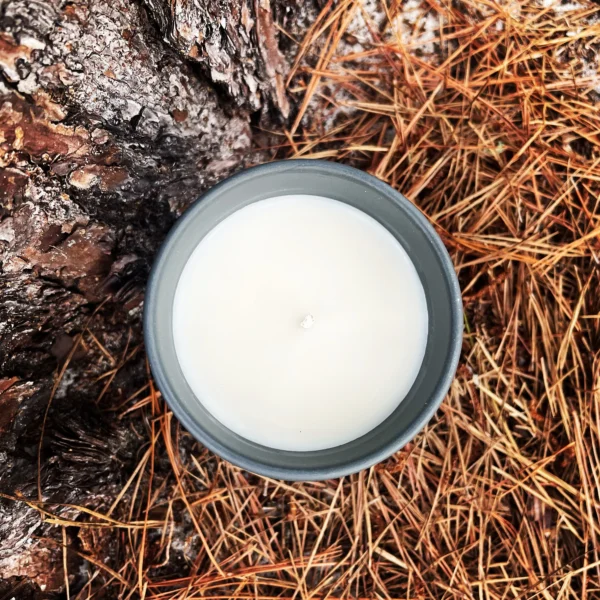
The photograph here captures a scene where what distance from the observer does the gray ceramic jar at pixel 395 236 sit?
0.84m

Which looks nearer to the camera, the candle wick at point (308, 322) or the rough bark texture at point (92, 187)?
the rough bark texture at point (92, 187)

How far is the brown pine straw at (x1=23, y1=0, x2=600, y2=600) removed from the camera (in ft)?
3.49

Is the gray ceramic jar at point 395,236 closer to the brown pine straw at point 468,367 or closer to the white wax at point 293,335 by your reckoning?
the white wax at point 293,335

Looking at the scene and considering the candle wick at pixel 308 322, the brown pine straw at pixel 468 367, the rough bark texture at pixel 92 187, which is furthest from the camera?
the brown pine straw at pixel 468 367

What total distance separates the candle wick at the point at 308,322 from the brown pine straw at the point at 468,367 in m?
0.37

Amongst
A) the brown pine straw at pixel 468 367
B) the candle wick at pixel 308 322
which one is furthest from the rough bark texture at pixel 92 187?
the candle wick at pixel 308 322

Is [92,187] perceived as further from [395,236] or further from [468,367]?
[468,367]

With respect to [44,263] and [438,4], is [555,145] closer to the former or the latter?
[438,4]

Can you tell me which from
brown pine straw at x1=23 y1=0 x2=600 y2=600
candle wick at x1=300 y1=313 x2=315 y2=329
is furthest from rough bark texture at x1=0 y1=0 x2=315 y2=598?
candle wick at x1=300 y1=313 x2=315 y2=329

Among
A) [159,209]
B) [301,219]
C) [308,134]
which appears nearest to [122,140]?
[159,209]

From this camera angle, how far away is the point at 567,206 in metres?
1.12

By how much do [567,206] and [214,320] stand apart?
0.76 m

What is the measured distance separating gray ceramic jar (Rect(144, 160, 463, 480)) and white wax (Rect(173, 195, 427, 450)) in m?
0.02

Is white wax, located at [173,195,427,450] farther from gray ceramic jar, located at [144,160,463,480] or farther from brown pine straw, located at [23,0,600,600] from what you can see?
brown pine straw, located at [23,0,600,600]
